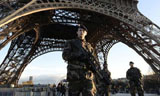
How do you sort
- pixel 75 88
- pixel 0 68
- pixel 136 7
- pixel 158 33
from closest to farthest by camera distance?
pixel 75 88
pixel 158 33
pixel 136 7
pixel 0 68

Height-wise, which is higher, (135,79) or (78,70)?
(78,70)

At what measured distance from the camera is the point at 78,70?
2947 millimetres

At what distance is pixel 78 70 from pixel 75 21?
50.1ft

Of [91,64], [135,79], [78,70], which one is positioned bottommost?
[135,79]

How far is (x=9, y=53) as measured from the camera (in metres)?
20.8

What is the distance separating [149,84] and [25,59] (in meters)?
24.4

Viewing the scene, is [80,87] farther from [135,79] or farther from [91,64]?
[135,79]

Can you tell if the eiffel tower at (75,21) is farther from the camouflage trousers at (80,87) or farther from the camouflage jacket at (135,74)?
the camouflage trousers at (80,87)

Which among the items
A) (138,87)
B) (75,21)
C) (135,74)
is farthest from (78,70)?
(75,21)

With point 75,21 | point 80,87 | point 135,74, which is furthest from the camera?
point 75,21

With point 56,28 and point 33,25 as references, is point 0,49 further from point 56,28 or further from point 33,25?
point 56,28

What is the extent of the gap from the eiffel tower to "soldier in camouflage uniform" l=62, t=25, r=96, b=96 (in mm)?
7225

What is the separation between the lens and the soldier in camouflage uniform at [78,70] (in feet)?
9.52

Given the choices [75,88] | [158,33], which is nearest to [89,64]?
[75,88]
